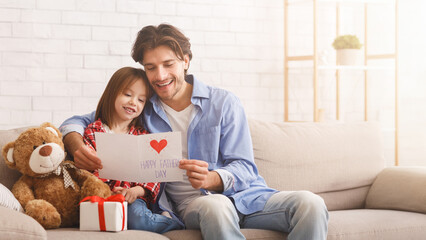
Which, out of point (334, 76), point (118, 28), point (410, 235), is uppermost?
point (118, 28)

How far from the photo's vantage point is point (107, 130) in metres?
2.27

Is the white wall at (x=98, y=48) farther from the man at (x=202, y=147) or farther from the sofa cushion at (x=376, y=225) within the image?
the sofa cushion at (x=376, y=225)

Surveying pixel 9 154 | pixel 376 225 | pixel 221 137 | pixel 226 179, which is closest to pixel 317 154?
pixel 376 225

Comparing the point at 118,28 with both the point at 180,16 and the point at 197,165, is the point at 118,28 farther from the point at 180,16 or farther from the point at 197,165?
the point at 197,165

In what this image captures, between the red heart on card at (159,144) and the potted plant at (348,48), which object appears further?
the potted plant at (348,48)

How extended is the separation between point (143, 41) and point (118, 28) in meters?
1.25

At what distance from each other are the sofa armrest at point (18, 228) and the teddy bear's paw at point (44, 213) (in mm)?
188

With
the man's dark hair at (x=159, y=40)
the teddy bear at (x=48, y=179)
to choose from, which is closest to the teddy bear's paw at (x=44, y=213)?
the teddy bear at (x=48, y=179)

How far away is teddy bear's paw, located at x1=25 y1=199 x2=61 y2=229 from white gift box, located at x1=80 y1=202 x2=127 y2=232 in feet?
0.30

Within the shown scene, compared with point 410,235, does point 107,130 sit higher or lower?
higher

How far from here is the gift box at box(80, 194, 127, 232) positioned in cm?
188

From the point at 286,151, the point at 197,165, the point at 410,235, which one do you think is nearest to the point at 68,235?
the point at 197,165

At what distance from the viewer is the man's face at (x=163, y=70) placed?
2.29 m

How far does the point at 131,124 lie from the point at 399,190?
4.27 feet
